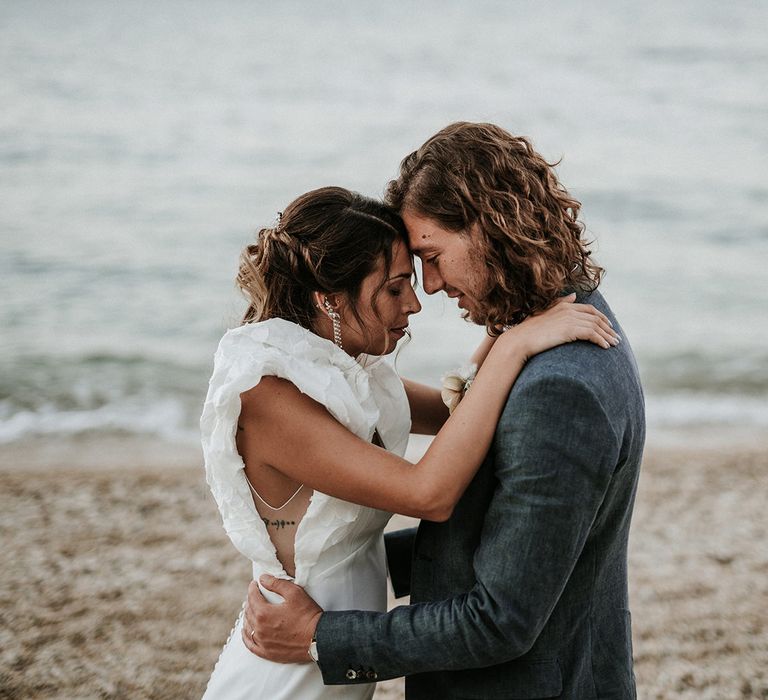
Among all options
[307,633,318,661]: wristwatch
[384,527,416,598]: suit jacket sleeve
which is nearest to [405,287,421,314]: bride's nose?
[384,527,416,598]: suit jacket sleeve

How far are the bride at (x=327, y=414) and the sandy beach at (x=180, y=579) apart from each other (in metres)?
2.44

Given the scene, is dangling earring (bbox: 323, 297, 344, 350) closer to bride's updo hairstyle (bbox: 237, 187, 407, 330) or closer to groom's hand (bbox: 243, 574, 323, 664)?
bride's updo hairstyle (bbox: 237, 187, 407, 330)

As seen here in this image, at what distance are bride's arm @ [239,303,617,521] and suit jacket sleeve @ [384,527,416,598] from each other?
2.12 ft

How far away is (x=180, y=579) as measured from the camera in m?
5.65

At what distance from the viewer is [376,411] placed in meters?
2.42

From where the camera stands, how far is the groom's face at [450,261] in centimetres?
228

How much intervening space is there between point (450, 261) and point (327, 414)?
485mm

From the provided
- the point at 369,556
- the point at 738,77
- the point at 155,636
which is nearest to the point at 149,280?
the point at 155,636

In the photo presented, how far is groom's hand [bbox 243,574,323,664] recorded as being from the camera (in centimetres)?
227

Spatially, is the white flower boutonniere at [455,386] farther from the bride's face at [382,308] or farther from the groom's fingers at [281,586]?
the groom's fingers at [281,586]

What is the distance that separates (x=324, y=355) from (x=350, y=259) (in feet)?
0.86

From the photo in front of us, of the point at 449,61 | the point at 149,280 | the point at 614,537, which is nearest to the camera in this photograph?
the point at 614,537

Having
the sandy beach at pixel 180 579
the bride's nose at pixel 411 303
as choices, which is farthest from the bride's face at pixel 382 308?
the sandy beach at pixel 180 579

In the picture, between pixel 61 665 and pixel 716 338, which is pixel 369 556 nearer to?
pixel 61 665
